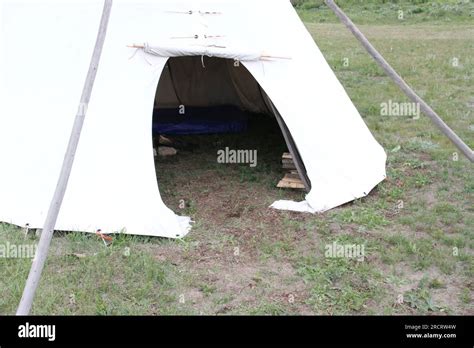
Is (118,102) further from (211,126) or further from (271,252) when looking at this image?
(211,126)

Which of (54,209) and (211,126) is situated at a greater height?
(54,209)

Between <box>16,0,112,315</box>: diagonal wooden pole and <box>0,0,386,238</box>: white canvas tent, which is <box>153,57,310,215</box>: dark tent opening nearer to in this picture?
<box>0,0,386,238</box>: white canvas tent

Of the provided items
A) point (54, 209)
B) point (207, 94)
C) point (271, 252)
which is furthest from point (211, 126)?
Result: point (54, 209)

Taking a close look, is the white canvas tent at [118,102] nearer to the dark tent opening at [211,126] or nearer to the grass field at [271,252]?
the grass field at [271,252]

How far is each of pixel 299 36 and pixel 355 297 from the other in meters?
3.24

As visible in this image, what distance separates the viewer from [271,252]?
15.7 feet

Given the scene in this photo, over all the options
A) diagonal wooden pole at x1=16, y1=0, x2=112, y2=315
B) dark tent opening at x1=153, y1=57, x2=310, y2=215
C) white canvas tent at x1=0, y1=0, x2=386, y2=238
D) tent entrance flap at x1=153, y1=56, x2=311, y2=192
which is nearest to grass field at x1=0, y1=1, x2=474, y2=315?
dark tent opening at x1=153, y1=57, x2=310, y2=215

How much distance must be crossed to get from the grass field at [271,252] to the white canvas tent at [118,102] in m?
0.27

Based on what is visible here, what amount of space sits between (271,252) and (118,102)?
6.38 feet

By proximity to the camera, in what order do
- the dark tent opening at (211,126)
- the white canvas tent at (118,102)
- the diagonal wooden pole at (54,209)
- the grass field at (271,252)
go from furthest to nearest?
1. the dark tent opening at (211,126)
2. the white canvas tent at (118,102)
3. the grass field at (271,252)
4. the diagonal wooden pole at (54,209)

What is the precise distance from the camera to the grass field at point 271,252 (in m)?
4.09

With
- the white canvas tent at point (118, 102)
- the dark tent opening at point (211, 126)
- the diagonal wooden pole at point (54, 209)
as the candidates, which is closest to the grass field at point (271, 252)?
the dark tent opening at point (211, 126)

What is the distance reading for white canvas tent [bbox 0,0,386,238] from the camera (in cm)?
504
